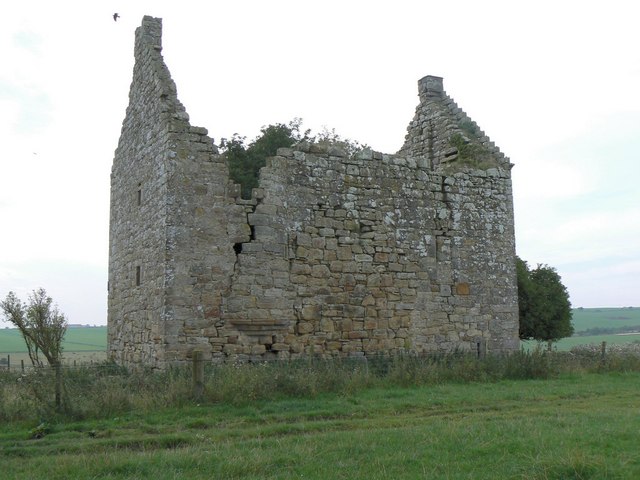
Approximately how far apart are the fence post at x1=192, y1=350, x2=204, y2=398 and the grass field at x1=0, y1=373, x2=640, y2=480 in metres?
0.37

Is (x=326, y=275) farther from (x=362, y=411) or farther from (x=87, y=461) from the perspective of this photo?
(x=87, y=461)

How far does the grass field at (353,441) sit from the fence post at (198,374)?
373 mm

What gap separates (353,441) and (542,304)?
42.2ft

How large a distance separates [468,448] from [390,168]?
8516mm

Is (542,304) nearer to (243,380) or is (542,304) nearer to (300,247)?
(300,247)

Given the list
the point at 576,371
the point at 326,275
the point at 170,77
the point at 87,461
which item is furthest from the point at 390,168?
the point at 87,461

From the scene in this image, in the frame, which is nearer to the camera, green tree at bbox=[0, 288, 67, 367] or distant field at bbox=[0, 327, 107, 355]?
green tree at bbox=[0, 288, 67, 367]

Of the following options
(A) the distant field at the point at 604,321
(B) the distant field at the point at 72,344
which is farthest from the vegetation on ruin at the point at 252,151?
(A) the distant field at the point at 604,321

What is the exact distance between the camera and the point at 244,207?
42.5ft

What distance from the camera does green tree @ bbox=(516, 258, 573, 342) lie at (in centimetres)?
1908

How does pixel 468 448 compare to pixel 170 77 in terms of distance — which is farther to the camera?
pixel 170 77

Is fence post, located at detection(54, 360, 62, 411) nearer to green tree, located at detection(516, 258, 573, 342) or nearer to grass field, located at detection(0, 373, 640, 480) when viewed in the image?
grass field, located at detection(0, 373, 640, 480)

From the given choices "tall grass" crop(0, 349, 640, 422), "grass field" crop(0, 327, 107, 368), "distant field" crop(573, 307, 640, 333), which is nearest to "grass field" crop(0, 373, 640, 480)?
"tall grass" crop(0, 349, 640, 422)

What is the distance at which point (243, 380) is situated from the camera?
10109mm
